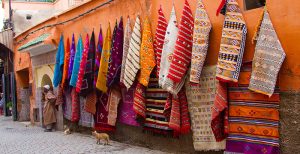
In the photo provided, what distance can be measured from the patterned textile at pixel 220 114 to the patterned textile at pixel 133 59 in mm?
1594

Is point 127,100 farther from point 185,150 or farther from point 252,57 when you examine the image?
point 252,57

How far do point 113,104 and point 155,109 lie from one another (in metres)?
1.18

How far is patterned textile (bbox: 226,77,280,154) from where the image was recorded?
12.6 ft

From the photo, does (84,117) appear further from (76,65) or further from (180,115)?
(180,115)

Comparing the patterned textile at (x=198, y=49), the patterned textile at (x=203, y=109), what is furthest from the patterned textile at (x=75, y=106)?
the patterned textile at (x=198, y=49)

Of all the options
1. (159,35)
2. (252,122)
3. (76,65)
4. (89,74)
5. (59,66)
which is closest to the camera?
(252,122)

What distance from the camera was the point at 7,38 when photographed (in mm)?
13633

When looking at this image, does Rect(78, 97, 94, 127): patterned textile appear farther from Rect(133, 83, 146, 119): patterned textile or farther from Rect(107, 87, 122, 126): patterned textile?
Rect(133, 83, 146, 119): patterned textile

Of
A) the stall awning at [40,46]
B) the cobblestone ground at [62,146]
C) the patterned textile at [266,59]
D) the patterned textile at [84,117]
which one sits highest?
the stall awning at [40,46]

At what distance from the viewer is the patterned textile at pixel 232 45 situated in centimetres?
396

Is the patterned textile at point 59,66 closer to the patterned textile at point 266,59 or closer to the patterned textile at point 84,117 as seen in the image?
the patterned textile at point 84,117

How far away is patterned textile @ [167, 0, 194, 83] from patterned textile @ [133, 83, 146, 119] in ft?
3.54

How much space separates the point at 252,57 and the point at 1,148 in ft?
17.0

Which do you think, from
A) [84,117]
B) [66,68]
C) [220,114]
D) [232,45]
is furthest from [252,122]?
[66,68]
